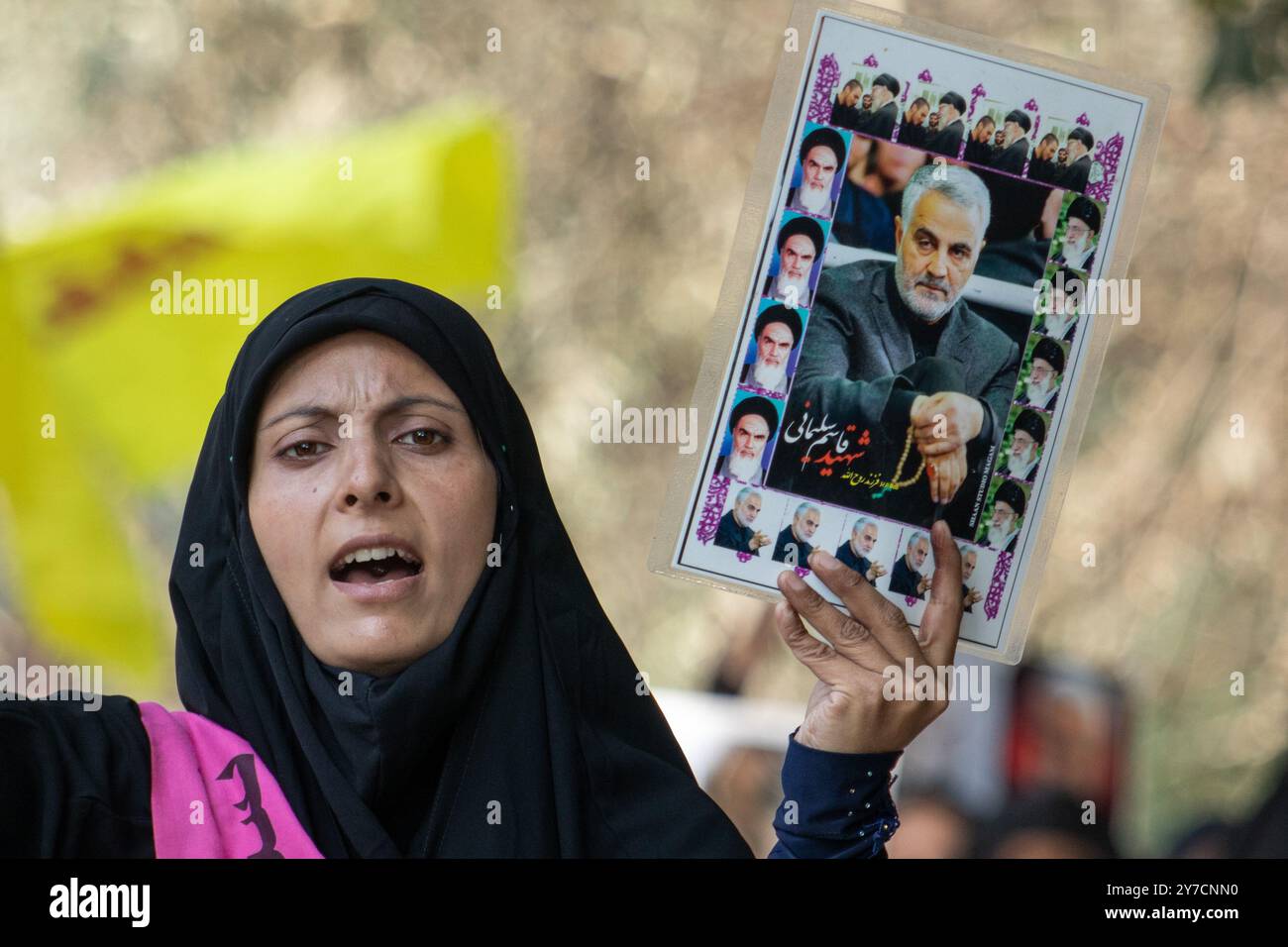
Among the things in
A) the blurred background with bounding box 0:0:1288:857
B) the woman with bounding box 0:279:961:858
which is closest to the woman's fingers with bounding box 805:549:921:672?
the woman with bounding box 0:279:961:858

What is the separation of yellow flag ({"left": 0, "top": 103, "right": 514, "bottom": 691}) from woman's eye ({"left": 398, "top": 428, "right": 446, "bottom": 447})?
250cm

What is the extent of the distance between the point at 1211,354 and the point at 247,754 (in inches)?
247

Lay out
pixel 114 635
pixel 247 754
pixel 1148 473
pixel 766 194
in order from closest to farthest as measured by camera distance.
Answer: pixel 247 754 → pixel 766 194 → pixel 114 635 → pixel 1148 473

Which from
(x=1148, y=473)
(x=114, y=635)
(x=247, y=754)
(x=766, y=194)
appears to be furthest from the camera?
(x=1148, y=473)

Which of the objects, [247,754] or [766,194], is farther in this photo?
Result: [766,194]

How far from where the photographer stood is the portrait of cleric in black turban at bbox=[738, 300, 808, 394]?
194 cm

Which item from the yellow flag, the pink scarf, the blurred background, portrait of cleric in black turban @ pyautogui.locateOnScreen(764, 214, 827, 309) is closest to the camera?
the pink scarf

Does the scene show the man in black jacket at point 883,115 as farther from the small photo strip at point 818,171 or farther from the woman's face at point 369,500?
the woman's face at point 369,500

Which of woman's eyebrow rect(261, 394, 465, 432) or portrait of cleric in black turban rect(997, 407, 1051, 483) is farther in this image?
portrait of cleric in black turban rect(997, 407, 1051, 483)

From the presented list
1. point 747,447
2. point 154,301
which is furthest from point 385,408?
point 154,301

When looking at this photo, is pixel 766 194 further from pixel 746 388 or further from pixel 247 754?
pixel 247 754

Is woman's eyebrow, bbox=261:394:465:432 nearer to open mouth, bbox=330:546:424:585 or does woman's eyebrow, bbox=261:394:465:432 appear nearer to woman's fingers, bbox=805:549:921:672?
open mouth, bbox=330:546:424:585
